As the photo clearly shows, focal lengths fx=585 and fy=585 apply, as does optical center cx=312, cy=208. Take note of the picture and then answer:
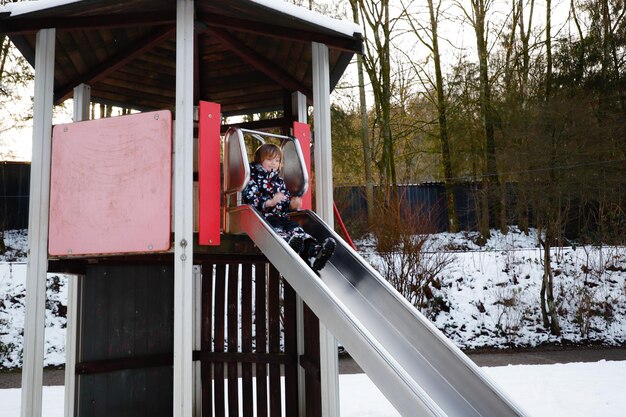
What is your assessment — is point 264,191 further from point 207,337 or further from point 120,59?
point 207,337

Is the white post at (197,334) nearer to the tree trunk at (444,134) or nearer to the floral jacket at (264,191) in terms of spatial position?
the floral jacket at (264,191)

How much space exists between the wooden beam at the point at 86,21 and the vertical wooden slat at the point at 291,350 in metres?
3.30

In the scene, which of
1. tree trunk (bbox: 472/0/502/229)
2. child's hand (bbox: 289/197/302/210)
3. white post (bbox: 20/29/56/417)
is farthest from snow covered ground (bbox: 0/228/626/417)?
white post (bbox: 20/29/56/417)

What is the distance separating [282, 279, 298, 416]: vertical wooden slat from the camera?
688cm

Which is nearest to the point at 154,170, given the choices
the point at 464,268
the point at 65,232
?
the point at 65,232

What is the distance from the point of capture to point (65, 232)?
4.84 meters

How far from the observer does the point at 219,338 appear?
23.9 feet

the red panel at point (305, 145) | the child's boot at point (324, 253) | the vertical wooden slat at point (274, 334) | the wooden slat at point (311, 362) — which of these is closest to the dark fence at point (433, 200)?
the vertical wooden slat at point (274, 334)

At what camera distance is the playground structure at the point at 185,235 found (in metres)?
4.10

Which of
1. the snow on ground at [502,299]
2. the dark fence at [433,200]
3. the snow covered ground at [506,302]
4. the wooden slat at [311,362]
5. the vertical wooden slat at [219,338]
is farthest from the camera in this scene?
the dark fence at [433,200]

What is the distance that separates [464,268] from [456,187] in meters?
6.41

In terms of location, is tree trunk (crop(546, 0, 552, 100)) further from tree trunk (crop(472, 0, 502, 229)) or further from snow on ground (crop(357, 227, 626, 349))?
snow on ground (crop(357, 227, 626, 349))

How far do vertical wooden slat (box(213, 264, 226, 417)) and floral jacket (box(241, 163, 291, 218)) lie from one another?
7.45 feet

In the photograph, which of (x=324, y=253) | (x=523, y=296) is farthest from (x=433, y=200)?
(x=324, y=253)
